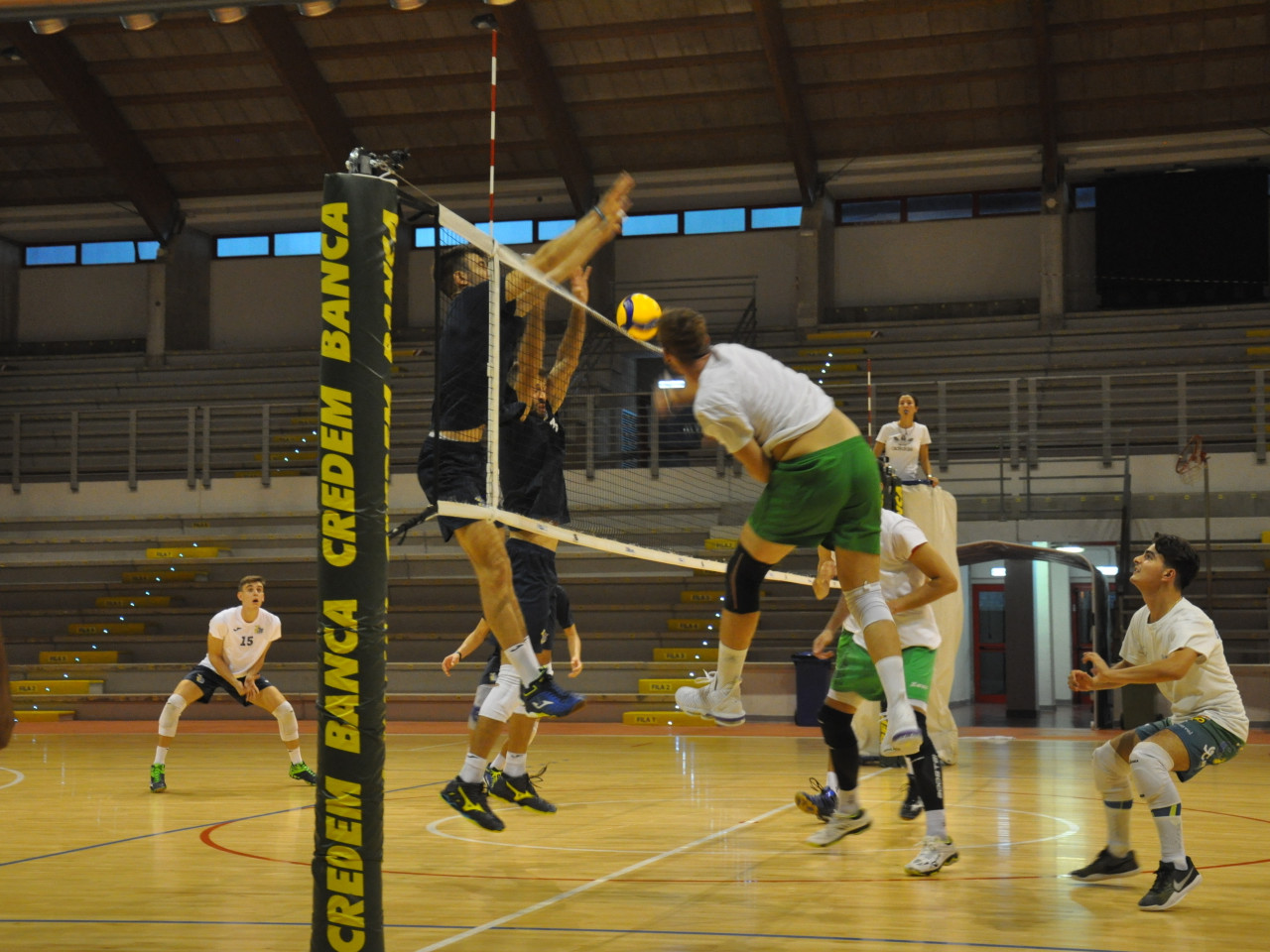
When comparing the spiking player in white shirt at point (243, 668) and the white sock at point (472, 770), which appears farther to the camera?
the spiking player in white shirt at point (243, 668)

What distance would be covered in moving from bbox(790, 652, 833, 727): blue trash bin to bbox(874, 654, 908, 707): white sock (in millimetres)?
9437

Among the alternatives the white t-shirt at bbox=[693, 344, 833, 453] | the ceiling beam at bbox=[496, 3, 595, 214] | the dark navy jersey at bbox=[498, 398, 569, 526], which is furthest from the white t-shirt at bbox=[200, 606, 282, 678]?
the ceiling beam at bbox=[496, 3, 595, 214]

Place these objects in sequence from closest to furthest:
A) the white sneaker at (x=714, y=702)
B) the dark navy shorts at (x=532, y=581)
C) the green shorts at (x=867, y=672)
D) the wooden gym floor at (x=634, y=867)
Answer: the wooden gym floor at (x=634, y=867) < the white sneaker at (x=714, y=702) < the green shorts at (x=867, y=672) < the dark navy shorts at (x=532, y=581)

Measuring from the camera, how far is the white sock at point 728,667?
522 cm

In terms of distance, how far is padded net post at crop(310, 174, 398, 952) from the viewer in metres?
3.50

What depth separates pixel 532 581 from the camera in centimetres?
658

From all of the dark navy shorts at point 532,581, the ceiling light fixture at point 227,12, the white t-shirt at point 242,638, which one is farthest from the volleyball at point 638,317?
the white t-shirt at point 242,638

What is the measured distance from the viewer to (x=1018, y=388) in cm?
1858

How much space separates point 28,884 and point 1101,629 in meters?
11.5

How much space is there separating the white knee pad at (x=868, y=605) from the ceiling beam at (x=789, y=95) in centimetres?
1467

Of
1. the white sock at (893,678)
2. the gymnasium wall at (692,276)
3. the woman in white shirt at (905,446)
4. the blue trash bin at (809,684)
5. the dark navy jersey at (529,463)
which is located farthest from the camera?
the gymnasium wall at (692,276)

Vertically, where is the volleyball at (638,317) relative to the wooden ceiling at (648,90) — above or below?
below

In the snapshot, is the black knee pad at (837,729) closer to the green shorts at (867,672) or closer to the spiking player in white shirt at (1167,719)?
the green shorts at (867,672)

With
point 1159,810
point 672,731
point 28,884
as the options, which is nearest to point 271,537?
point 672,731
